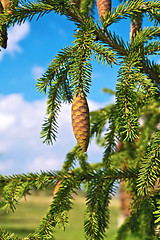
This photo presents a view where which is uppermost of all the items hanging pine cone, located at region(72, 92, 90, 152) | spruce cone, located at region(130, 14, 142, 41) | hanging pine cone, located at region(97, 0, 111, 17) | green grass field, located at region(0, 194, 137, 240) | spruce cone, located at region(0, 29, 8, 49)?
green grass field, located at region(0, 194, 137, 240)

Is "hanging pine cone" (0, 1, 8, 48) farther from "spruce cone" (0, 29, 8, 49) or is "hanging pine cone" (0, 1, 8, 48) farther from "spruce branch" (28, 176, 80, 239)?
"spruce branch" (28, 176, 80, 239)

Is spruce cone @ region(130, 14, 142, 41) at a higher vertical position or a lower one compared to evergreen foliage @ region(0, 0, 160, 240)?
higher

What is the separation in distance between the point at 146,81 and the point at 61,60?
368mm

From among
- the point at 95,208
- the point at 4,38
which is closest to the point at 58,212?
the point at 95,208

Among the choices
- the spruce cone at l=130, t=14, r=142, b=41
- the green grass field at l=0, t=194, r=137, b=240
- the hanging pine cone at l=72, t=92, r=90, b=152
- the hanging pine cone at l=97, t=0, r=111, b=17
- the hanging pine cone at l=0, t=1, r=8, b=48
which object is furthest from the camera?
the green grass field at l=0, t=194, r=137, b=240

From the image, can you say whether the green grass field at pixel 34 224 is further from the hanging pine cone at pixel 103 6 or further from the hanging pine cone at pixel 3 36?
the hanging pine cone at pixel 103 6

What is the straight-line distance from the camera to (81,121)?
3.41ft

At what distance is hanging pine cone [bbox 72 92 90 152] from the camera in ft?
3.36

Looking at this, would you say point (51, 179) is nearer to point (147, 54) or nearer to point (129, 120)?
point (129, 120)

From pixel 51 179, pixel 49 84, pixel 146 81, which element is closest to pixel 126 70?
pixel 146 81

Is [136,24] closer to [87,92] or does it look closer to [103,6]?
[103,6]

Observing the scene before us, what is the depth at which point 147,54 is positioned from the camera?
4.21ft

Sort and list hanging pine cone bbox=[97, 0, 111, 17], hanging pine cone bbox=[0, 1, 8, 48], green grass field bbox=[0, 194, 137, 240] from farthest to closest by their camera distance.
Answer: green grass field bbox=[0, 194, 137, 240]
hanging pine cone bbox=[97, 0, 111, 17]
hanging pine cone bbox=[0, 1, 8, 48]

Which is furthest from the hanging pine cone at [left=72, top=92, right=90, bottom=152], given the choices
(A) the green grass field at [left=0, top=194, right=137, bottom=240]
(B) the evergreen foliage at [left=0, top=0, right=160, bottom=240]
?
(A) the green grass field at [left=0, top=194, right=137, bottom=240]
